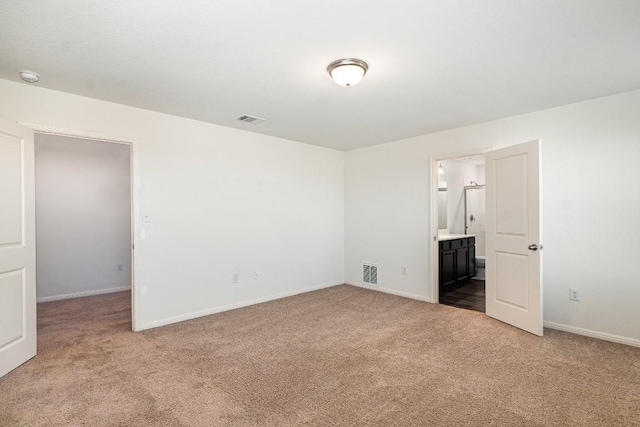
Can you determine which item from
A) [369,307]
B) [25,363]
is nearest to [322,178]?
[369,307]

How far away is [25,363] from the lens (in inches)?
107

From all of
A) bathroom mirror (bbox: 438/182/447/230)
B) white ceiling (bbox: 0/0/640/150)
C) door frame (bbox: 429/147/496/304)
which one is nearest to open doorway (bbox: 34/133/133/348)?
white ceiling (bbox: 0/0/640/150)

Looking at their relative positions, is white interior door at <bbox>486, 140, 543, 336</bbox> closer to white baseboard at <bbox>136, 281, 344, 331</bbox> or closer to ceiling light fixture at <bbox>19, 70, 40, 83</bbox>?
white baseboard at <bbox>136, 281, 344, 331</bbox>

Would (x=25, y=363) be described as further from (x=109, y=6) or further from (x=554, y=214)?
(x=554, y=214)

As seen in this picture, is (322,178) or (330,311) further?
(322,178)

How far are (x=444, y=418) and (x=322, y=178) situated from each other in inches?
161

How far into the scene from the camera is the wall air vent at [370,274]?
17.4ft

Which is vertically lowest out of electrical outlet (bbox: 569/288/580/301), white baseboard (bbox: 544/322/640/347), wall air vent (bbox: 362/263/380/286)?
white baseboard (bbox: 544/322/640/347)

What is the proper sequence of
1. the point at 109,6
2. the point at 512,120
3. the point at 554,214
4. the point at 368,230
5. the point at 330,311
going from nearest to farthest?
the point at 109,6 < the point at 554,214 < the point at 512,120 < the point at 330,311 < the point at 368,230

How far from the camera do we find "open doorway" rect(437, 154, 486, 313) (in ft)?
16.4

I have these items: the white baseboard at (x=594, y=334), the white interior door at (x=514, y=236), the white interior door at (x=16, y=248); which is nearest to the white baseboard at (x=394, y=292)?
the white interior door at (x=514, y=236)

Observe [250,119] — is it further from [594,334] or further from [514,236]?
[594,334]

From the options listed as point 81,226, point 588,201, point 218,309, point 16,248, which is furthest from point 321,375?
point 81,226

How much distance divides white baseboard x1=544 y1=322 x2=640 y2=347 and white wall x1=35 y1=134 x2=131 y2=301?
6.18 metres
